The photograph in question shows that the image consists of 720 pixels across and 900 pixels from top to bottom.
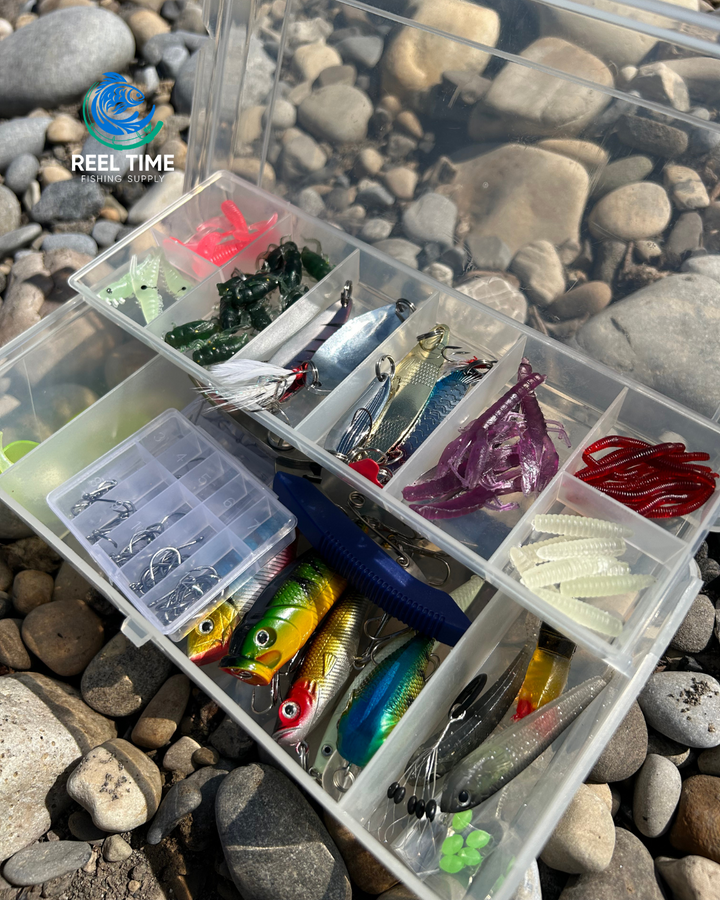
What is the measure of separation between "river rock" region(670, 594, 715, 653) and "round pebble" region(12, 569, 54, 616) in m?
1.94

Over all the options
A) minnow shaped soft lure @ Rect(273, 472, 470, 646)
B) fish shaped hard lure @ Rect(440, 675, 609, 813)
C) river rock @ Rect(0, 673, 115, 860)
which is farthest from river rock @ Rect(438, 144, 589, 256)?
river rock @ Rect(0, 673, 115, 860)

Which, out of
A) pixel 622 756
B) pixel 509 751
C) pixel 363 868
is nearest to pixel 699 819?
pixel 622 756

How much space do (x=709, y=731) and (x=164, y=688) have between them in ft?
5.09

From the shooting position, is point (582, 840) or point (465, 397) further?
point (465, 397)

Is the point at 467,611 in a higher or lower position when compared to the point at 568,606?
lower

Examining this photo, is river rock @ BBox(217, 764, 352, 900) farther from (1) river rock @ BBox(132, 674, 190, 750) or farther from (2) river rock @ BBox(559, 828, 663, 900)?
(2) river rock @ BBox(559, 828, 663, 900)

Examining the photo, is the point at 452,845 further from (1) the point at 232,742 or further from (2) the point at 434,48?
(2) the point at 434,48

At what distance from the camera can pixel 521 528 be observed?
1.77 m

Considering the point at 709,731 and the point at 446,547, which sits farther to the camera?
the point at 709,731

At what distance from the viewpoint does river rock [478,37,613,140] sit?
188 cm

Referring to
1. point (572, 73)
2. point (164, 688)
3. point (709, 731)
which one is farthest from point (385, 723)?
point (572, 73)

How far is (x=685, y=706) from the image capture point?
2.07m

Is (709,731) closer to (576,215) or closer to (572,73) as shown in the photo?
(576,215)

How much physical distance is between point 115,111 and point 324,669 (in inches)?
110
